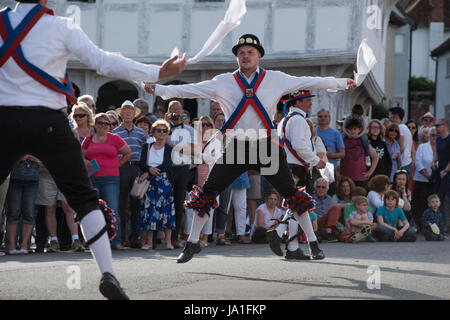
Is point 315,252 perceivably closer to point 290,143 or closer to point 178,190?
point 290,143

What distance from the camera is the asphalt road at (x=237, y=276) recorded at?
18.6 ft

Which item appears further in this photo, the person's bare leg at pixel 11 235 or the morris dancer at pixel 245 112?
the person's bare leg at pixel 11 235

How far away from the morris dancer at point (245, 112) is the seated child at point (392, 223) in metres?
5.33

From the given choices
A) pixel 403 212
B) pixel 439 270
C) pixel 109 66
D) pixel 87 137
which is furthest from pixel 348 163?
pixel 109 66

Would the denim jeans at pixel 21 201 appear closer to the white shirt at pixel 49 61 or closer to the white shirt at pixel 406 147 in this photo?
the white shirt at pixel 49 61

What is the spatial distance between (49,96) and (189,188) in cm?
713

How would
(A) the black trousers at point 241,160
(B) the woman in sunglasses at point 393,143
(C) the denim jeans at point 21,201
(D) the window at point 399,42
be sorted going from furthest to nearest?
1. (D) the window at point 399,42
2. (B) the woman in sunglasses at point 393,143
3. (C) the denim jeans at point 21,201
4. (A) the black trousers at point 241,160

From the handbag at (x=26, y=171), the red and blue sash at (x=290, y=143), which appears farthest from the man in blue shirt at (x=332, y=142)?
the handbag at (x=26, y=171)

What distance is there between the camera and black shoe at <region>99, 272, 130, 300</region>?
16.3 ft

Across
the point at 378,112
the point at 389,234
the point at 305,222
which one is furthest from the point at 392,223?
the point at 378,112

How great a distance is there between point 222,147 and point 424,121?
9.89 metres

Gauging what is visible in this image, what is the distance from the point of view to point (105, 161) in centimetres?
1091

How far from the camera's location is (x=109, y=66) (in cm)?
514
